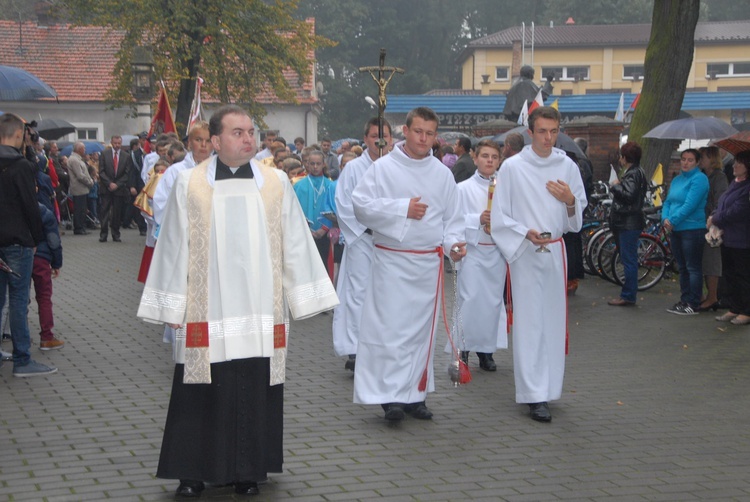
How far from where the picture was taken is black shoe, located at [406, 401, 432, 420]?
7.28 m

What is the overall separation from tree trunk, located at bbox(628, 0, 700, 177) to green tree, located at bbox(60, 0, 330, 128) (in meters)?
16.2

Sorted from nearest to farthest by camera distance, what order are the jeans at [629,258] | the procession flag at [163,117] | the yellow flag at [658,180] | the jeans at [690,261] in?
1. the jeans at [690,261]
2. the jeans at [629,258]
3. the yellow flag at [658,180]
4. the procession flag at [163,117]

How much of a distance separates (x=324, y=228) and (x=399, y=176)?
431 centimetres

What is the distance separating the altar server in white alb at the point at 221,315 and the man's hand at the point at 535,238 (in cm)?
246

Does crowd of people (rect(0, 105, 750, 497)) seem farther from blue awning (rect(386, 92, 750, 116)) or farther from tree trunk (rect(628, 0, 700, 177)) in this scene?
blue awning (rect(386, 92, 750, 116))

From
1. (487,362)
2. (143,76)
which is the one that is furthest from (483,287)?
(143,76)

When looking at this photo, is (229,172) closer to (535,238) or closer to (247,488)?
(247,488)

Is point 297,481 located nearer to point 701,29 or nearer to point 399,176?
point 399,176

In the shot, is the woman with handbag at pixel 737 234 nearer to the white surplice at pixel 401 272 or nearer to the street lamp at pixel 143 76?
the white surplice at pixel 401 272

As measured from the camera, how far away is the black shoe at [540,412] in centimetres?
724

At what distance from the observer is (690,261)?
485 inches

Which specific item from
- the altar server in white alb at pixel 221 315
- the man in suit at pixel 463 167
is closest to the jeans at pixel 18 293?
the altar server in white alb at pixel 221 315

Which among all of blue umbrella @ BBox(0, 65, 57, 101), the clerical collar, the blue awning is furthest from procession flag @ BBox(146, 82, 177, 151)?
the blue awning

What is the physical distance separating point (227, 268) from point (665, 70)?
515 inches
